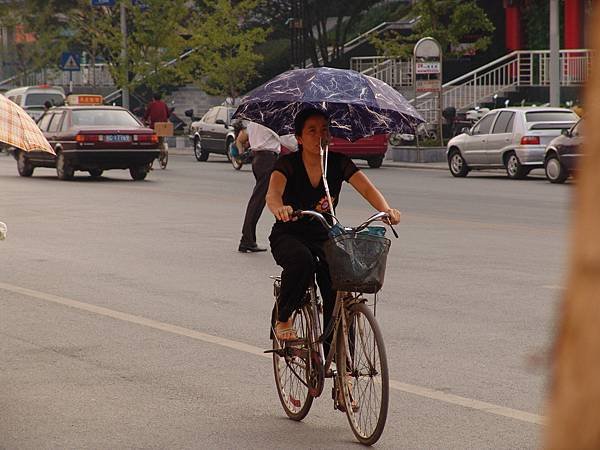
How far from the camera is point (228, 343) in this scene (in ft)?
27.6

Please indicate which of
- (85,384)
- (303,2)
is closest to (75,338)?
(85,384)

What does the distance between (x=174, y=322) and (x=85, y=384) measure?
226 centimetres

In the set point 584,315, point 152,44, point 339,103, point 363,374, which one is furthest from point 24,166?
point 584,315

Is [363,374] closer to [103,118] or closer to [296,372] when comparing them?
A: [296,372]

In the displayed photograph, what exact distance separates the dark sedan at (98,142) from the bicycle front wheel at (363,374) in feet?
72.0

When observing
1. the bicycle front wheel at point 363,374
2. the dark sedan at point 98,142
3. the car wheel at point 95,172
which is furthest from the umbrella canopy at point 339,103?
the car wheel at point 95,172

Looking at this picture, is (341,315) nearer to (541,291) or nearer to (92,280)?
(541,291)

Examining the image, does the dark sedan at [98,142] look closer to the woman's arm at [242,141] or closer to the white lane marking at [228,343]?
the woman's arm at [242,141]

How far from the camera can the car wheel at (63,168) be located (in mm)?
27595

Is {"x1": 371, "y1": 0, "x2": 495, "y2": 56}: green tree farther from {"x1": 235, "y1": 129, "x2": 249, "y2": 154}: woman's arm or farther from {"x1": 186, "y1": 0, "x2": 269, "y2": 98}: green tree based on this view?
{"x1": 235, "y1": 129, "x2": 249, "y2": 154}: woman's arm

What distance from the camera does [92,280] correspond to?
11.8 meters

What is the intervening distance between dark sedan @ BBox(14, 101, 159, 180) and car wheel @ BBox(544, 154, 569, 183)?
7883mm

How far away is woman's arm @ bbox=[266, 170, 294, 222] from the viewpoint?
599cm

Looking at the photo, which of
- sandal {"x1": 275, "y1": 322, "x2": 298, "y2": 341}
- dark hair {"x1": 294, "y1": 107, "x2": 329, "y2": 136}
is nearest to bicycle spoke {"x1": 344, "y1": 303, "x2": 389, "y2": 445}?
sandal {"x1": 275, "y1": 322, "x2": 298, "y2": 341}
